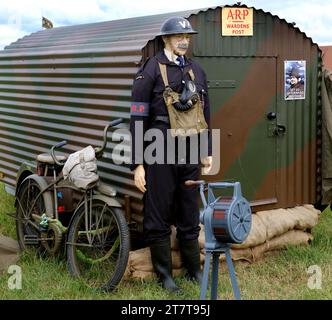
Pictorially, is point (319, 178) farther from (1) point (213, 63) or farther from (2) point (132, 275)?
(2) point (132, 275)

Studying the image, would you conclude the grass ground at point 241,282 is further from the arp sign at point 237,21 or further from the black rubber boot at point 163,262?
the arp sign at point 237,21

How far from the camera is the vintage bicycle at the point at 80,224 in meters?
5.62

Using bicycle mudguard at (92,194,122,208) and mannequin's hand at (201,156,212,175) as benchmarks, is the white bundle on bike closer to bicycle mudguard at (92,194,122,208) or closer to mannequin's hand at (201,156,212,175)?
bicycle mudguard at (92,194,122,208)

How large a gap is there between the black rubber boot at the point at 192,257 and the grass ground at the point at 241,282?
10 centimetres

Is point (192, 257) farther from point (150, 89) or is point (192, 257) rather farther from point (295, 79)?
point (295, 79)

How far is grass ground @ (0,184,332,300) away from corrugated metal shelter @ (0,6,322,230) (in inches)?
24.4

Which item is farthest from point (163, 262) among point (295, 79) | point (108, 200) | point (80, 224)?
point (295, 79)

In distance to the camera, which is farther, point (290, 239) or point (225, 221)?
point (290, 239)

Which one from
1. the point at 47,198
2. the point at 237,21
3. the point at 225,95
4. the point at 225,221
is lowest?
the point at 47,198

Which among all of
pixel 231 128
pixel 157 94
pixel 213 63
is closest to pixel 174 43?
pixel 157 94

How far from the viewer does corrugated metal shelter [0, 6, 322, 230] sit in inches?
243

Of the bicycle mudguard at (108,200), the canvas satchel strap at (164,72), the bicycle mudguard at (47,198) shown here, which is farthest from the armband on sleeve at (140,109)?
the bicycle mudguard at (47,198)

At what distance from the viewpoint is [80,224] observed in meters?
5.96

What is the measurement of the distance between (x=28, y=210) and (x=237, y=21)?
2.81 m
